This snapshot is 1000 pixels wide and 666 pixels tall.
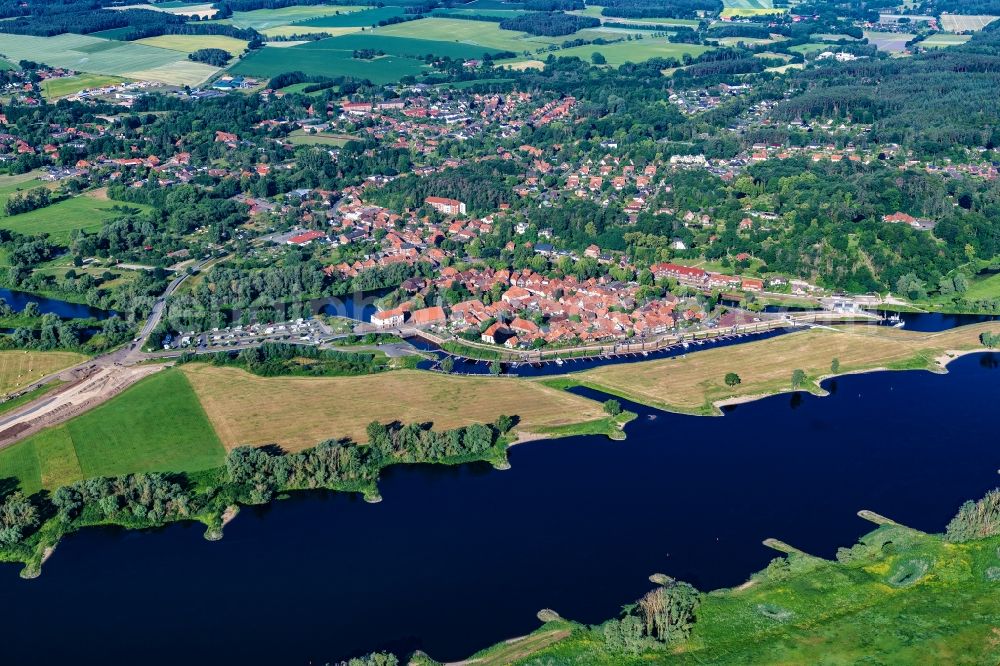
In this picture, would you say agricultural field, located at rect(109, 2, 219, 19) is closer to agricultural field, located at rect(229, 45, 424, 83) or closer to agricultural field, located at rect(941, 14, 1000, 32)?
agricultural field, located at rect(229, 45, 424, 83)

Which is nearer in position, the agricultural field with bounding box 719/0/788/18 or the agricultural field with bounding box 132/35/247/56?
the agricultural field with bounding box 132/35/247/56

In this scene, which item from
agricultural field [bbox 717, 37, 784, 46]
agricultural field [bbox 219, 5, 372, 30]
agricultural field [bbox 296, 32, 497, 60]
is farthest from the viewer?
agricultural field [bbox 219, 5, 372, 30]

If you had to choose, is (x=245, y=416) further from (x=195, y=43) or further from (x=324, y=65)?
(x=195, y=43)

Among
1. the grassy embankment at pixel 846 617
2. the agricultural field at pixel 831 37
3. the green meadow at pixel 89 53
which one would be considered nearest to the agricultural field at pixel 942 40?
the agricultural field at pixel 831 37

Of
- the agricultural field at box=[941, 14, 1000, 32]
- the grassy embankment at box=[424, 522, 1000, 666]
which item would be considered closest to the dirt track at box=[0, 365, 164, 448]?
the grassy embankment at box=[424, 522, 1000, 666]

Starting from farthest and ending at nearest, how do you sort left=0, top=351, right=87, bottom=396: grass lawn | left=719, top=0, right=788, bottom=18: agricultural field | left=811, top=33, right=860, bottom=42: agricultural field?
left=719, top=0, right=788, bottom=18: agricultural field < left=811, top=33, right=860, bottom=42: agricultural field < left=0, top=351, right=87, bottom=396: grass lawn

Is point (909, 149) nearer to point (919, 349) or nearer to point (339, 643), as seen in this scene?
point (919, 349)

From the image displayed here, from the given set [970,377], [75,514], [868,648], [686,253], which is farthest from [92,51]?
[868,648]
